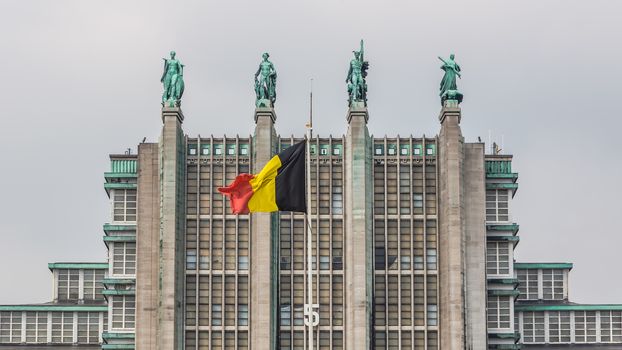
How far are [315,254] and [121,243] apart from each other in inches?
624

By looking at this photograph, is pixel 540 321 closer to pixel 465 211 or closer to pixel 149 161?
pixel 465 211

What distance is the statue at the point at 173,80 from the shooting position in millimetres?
98481

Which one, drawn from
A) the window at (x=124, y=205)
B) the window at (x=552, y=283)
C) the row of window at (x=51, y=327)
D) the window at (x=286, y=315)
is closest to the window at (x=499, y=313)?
the window at (x=552, y=283)

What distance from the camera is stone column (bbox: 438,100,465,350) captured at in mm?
93562

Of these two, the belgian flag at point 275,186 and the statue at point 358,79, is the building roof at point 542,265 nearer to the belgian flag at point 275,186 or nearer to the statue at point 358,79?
the statue at point 358,79

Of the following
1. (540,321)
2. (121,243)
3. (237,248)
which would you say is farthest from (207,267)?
(540,321)

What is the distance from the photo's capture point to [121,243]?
101 m

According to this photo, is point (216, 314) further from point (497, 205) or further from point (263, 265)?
point (497, 205)

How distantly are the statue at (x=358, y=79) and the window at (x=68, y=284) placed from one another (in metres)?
29.2

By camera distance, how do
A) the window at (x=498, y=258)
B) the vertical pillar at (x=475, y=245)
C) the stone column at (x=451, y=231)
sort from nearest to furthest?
the stone column at (x=451, y=231), the vertical pillar at (x=475, y=245), the window at (x=498, y=258)

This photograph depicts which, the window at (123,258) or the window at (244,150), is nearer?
the window at (244,150)

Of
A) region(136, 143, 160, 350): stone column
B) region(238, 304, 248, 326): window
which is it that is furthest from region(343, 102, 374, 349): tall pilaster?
region(136, 143, 160, 350): stone column

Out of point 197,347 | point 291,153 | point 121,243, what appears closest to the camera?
point 291,153

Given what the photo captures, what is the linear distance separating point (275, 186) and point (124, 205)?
3629 centimetres
